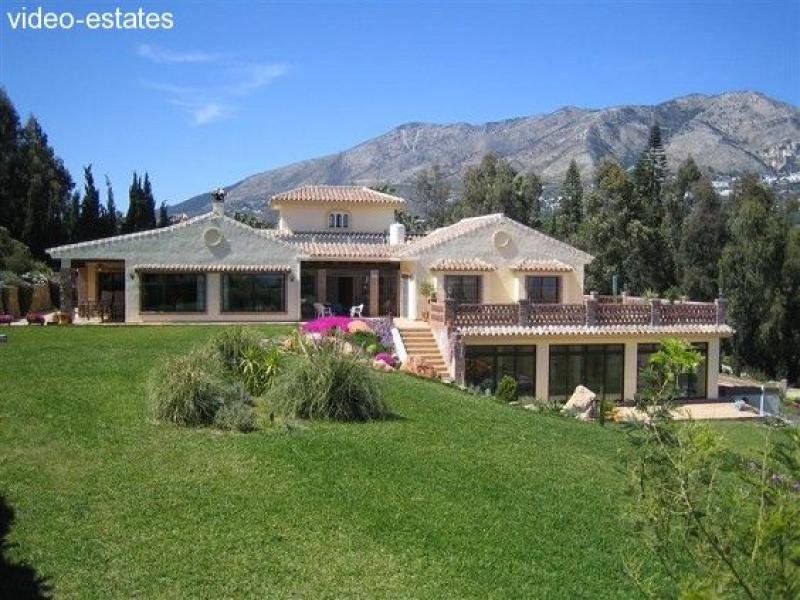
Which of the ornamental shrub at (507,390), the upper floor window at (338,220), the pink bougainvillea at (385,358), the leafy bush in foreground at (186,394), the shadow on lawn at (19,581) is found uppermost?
Result: the upper floor window at (338,220)

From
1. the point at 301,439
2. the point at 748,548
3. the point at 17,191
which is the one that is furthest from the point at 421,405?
the point at 17,191

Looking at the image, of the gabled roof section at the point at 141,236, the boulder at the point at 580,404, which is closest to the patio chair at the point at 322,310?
the gabled roof section at the point at 141,236

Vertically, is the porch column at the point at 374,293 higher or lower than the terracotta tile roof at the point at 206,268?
lower

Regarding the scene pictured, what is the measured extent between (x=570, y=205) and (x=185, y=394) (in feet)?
169

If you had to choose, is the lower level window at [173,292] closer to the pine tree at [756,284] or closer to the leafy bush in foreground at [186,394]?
the leafy bush in foreground at [186,394]

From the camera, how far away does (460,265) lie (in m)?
30.2

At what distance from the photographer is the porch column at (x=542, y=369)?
26.8 m

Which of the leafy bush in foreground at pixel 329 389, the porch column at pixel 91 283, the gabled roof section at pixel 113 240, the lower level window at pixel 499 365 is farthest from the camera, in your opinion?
the porch column at pixel 91 283

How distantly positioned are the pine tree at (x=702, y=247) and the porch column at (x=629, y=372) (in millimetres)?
22358

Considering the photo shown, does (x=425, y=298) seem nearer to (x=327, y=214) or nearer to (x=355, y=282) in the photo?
(x=355, y=282)

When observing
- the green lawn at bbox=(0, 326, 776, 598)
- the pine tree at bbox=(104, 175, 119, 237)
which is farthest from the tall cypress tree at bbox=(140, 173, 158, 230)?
the green lawn at bbox=(0, 326, 776, 598)

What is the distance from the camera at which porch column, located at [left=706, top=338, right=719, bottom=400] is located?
93.5 feet

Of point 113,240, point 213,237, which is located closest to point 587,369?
point 213,237

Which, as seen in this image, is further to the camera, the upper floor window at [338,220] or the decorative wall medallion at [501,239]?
the upper floor window at [338,220]
